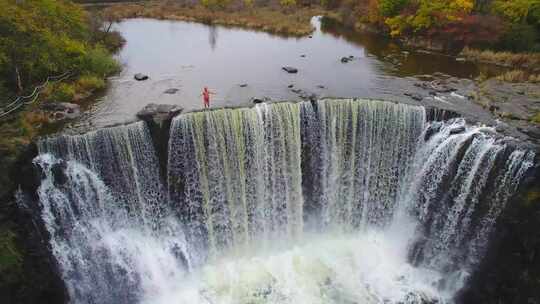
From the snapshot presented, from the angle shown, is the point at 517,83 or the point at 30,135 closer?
the point at 30,135

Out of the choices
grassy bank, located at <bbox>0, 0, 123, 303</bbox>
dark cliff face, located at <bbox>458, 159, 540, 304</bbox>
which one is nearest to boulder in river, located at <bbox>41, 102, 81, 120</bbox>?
grassy bank, located at <bbox>0, 0, 123, 303</bbox>

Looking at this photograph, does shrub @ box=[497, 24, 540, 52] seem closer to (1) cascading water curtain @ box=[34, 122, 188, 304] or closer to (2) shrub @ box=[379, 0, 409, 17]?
(2) shrub @ box=[379, 0, 409, 17]

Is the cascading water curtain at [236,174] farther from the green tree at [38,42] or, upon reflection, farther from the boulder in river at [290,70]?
the green tree at [38,42]

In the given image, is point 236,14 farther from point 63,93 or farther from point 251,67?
point 63,93

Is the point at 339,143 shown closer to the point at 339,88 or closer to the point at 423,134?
the point at 423,134

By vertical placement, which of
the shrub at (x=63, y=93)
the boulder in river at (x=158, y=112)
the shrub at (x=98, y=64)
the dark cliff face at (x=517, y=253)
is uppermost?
the shrub at (x=98, y=64)

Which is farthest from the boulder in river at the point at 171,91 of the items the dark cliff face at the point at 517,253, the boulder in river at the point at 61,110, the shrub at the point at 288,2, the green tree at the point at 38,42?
the shrub at the point at 288,2

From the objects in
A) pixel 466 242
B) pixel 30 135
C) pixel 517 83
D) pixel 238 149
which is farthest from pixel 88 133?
pixel 517 83
